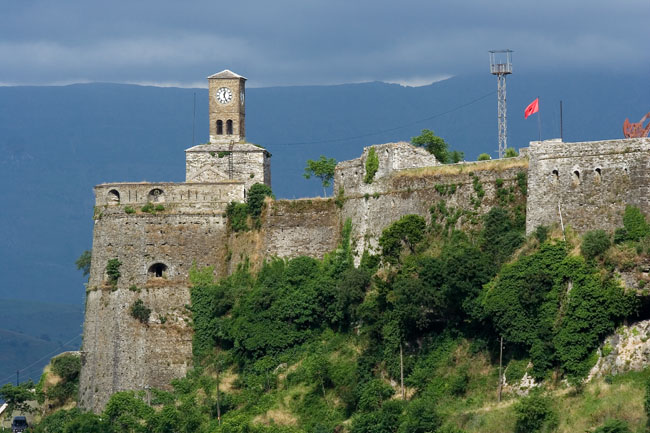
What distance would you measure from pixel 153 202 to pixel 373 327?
18.2m

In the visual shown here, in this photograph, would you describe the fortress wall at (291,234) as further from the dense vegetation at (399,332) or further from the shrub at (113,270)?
the shrub at (113,270)

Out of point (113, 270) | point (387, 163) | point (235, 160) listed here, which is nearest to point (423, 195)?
point (387, 163)

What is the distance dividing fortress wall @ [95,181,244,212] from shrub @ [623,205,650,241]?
90.0 ft

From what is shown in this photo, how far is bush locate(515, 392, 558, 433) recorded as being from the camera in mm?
60500

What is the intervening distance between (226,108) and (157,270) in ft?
47.3

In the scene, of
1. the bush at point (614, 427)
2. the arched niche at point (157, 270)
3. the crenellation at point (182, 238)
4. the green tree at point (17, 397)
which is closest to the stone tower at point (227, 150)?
the crenellation at point (182, 238)

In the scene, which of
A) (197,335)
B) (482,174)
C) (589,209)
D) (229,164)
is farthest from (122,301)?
(589,209)

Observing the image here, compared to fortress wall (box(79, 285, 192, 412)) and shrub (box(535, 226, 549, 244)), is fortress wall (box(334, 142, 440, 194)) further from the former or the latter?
shrub (box(535, 226, 549, 244))

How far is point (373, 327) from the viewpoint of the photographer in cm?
7281

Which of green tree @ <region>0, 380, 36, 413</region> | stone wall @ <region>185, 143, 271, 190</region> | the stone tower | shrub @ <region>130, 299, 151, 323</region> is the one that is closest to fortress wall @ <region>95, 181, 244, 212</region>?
the stone tower

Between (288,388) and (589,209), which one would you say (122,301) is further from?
(589,209)

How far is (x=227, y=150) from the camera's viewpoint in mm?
91875

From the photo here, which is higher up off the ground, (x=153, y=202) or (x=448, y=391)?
(x=153, y=202)

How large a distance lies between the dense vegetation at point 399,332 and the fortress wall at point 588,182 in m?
0.95
